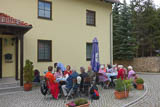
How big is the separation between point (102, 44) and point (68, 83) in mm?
8359

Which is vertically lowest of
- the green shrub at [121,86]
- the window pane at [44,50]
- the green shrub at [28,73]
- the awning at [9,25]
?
the green shrub at [121,86]

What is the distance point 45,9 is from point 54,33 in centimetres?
166

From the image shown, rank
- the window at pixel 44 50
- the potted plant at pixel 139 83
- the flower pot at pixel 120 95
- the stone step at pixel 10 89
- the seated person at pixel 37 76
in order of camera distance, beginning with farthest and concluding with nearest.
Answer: the window at pixel 44 50
the seated person at pixel 37 76
the potted plant at pixel 139 83
the stone step at pixel 10 89
the flower pot at pixel 120 95

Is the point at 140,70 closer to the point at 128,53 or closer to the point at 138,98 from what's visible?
the point at 128,53

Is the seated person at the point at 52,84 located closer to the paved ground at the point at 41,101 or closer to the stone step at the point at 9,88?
Answer: the paved ground at the point at 41,101

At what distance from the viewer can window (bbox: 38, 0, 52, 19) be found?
451 inches

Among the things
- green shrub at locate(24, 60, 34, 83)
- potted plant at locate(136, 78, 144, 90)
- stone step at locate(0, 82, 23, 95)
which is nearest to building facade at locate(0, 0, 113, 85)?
green shrub at locate(24, 60, 34, 83)

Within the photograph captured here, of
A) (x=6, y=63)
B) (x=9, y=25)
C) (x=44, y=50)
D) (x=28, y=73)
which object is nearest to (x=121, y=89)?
(x=28, y=73)

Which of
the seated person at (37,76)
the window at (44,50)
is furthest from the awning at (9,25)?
the seated person at (37,76)

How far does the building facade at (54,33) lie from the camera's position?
1040 cm

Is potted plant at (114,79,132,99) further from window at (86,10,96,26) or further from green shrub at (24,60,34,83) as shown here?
window at (86,10,96,26)

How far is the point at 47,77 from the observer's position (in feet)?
23.5

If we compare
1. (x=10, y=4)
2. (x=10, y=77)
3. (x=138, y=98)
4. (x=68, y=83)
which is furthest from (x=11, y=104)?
(x=10, y=4)

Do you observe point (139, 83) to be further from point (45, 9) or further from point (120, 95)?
point (45, 9)
